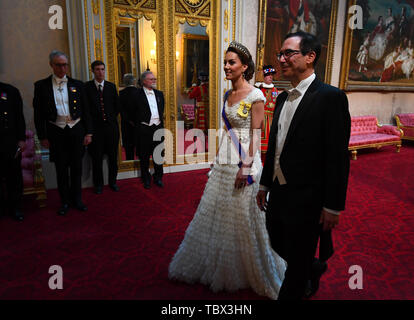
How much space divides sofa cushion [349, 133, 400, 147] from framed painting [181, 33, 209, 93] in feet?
12.0

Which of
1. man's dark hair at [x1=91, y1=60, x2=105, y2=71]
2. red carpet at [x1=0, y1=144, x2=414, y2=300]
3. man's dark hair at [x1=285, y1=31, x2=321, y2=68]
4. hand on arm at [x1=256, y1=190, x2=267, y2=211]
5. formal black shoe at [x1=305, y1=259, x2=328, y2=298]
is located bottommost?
red carpet at [x1=0, y1=144, x2=414, y2=300]

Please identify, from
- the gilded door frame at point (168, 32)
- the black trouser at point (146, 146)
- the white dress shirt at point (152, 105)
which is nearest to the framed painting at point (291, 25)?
the gilded door frame at point (168, 32)

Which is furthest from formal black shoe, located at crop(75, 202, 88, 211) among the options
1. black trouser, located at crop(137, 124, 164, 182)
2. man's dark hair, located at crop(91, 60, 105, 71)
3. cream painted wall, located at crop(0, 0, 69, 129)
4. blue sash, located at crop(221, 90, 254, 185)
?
blue sash, located at crop(221, 90, 254, 185)

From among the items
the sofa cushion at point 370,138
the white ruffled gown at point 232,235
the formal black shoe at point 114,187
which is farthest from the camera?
the sofa cushion at point 370,138

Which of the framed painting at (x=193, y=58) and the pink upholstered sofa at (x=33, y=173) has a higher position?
the framed painting at (x=193, y=58)

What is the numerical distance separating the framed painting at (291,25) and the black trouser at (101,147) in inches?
128

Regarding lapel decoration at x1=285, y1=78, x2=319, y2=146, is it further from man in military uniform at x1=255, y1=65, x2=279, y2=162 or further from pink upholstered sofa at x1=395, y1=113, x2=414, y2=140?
pink upholstered sofa at x1=395, y1=113, x2=414, y2=140

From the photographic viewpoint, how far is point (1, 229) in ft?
10.9

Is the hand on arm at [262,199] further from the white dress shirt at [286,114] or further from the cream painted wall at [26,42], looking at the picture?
the cream painted wall at [26,42]

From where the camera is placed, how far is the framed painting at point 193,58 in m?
5.48

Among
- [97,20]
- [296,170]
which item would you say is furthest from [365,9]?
[296,170]

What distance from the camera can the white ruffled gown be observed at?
2.17m

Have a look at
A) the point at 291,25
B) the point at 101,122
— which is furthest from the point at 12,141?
the point at 291,25
